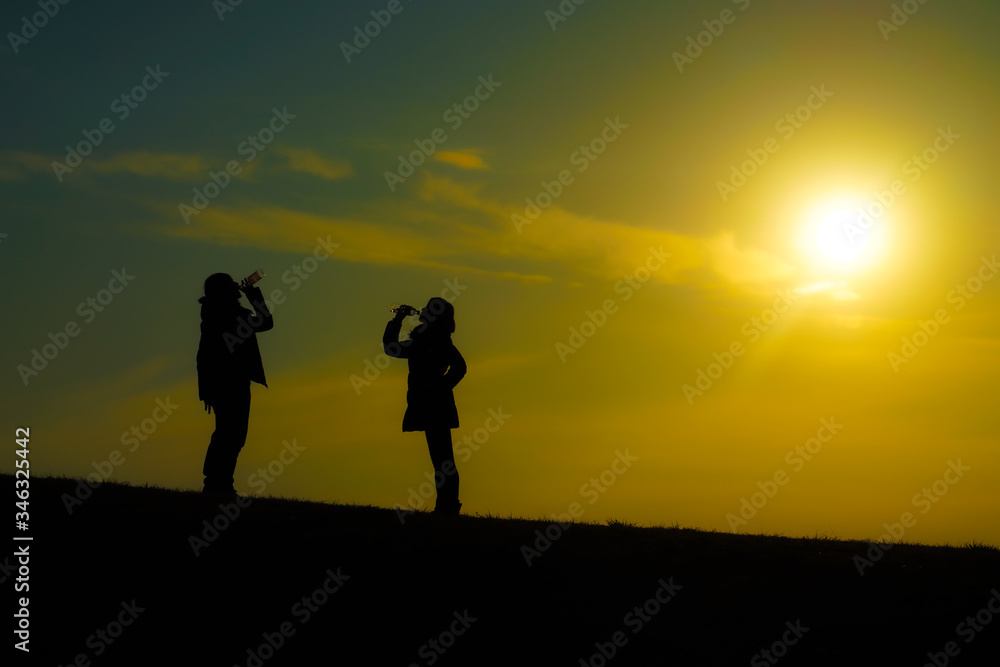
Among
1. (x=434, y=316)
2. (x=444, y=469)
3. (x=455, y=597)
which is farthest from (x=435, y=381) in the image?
(x=455, y=597)

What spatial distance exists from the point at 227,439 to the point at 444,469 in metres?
3.25

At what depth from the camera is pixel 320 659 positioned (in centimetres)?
1052

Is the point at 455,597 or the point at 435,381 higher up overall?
the point at 435,381

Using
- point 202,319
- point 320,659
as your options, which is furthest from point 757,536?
point 202,319

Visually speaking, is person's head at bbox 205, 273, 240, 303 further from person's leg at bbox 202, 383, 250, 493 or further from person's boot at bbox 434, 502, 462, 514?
person's boot at bbox 434, 502, 462, 514

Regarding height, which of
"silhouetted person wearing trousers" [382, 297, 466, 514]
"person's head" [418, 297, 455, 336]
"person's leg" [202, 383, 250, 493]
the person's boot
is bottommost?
"person's leg" [202, 383, 250, 493]

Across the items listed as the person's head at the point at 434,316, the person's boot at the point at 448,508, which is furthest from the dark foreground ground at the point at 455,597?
the person's head at the point at 434,316

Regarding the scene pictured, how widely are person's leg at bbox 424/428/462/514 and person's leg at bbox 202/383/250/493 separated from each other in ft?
9.03

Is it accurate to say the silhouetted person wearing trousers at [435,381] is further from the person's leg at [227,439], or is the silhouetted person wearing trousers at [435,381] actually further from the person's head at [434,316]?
the person's leg at [227,439]

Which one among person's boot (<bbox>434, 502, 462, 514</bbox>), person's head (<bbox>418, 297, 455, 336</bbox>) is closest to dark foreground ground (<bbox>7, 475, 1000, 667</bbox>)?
person's boot (<bbox>434, 502, 462, 514</bbox>)

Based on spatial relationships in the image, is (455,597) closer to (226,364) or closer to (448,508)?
(448,508)

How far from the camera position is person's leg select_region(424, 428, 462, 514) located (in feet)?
51.5

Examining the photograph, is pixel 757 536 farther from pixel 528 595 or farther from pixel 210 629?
pixel 210 629

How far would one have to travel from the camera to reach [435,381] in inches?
626
